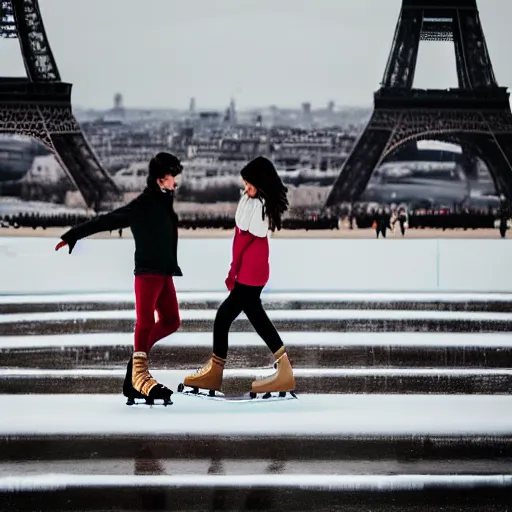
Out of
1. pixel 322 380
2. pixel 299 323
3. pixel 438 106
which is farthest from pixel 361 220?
pixel 322 380

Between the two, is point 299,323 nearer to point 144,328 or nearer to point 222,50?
→ point 144,328

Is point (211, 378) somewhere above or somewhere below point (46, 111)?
below

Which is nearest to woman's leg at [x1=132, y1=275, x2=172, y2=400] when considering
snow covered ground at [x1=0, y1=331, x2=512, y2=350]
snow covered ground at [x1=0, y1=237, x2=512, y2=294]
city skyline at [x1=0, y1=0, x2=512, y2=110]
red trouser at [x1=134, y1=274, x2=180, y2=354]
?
red trouser at [x1=134, y1=274, x2=180, y2=354]

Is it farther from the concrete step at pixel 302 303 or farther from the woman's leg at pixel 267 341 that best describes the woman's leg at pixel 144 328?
the concrete step at pixel 302 303

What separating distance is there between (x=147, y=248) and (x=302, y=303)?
314 centimetres

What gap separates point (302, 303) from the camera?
7.33 m

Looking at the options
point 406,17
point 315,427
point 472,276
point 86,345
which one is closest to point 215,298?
point 86,345

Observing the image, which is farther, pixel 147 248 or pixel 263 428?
pixel 147 248

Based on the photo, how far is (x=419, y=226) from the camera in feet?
32.4

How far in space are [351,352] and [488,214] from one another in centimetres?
479

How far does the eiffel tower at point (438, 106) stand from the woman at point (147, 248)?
538 cm

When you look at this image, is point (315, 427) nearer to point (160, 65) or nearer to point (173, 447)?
point (173, 447)

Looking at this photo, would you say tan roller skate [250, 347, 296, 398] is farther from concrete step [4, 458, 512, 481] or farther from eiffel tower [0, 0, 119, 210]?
eiffel tower [0, 0, 119, 210]

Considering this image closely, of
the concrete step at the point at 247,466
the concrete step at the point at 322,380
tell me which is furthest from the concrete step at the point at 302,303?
the concrete step at the point at 247,466
